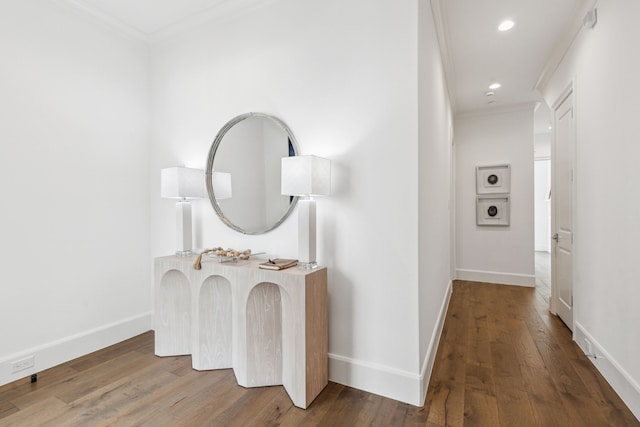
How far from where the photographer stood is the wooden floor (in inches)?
66.9

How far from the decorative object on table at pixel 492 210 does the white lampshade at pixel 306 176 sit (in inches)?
154

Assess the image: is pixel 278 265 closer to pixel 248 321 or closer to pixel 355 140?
pixel 248 321

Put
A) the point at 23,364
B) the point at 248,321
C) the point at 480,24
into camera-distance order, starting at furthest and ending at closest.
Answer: the point at 480,24 → the point at 23,364 → the point at 248,321

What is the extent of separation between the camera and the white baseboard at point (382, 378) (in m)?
1.83

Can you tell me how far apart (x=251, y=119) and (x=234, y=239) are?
951 millimetres

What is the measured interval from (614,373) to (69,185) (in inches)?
157

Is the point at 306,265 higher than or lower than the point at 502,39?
lower

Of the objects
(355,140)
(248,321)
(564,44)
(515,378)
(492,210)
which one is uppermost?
(564,44)

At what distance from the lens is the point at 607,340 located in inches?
82.8

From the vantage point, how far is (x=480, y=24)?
271cm

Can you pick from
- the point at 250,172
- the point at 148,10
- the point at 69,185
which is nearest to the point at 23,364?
the point at 69,185

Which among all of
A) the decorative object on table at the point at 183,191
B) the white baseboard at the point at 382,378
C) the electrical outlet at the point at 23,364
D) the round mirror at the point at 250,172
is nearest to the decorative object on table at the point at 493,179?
the white baseboard at the point at 382,378

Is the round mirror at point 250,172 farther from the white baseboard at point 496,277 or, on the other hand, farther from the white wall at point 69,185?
the white baseboard at point 496,277

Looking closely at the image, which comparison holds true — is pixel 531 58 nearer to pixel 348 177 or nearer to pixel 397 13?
pixel 397 13
